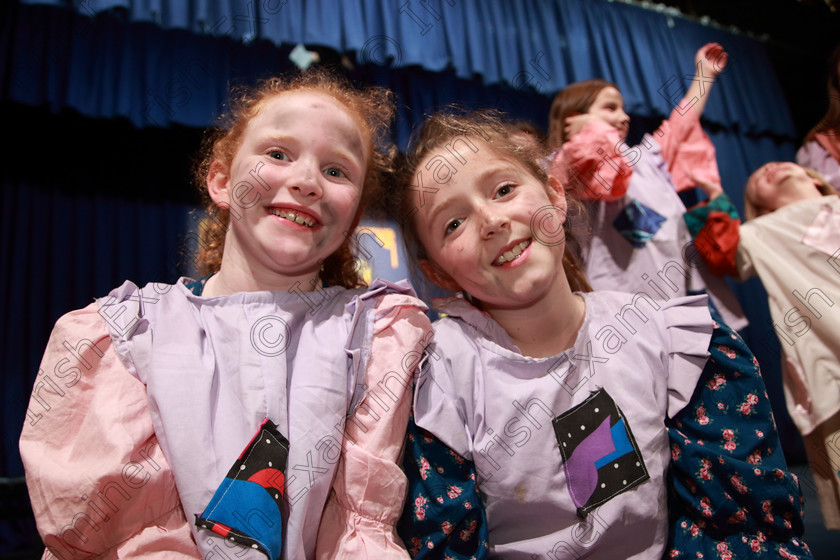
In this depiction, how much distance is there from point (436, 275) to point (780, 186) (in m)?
1.25

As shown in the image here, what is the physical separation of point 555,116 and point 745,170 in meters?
1.80

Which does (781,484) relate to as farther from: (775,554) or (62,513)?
(62,513)

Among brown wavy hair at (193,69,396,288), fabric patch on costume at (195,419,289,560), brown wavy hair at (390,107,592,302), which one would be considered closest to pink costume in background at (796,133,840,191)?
brown wavy hair at (390,107,592,302)

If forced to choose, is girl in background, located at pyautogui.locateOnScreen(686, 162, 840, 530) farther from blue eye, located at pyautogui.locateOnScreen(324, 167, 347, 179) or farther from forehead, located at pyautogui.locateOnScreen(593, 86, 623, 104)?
blue eye, located at pyautogui.locateOnScreen(324, 167, 347, 179)

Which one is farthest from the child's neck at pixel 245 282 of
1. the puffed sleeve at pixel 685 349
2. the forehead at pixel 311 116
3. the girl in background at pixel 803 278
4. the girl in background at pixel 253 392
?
the girl in background at pixel 803 278

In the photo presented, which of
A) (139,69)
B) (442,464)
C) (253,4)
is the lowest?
(442,464)

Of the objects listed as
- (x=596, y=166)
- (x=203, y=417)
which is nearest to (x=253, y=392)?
(x=203, y=417)

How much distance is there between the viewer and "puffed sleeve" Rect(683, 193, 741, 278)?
158 cm

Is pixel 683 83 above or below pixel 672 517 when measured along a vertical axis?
above

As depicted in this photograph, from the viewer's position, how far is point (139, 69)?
2.07 m

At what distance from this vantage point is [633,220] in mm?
1572

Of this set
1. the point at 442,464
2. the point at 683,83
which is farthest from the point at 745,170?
the point at 442,464

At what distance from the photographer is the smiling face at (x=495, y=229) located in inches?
34.3

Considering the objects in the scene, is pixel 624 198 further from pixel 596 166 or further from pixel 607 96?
pixel 607 96
